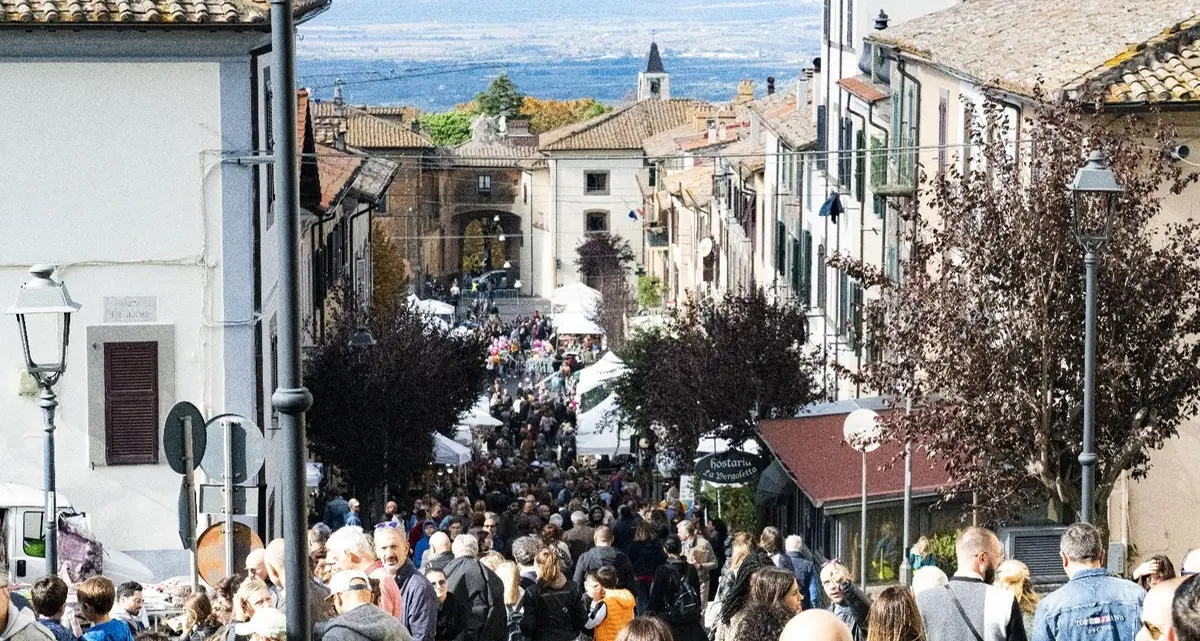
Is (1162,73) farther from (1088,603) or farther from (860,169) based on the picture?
(860,169)

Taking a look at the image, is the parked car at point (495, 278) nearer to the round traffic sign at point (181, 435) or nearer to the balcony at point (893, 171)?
the balcony at point (893, 171)

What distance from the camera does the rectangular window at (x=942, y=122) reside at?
27.8 meters

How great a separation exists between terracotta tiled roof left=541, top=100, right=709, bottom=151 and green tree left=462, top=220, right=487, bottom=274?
2336 cm

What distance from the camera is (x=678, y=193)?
7956cm

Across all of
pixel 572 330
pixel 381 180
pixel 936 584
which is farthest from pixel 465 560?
pixel 572 330

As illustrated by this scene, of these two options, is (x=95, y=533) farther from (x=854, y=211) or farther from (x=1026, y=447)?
(x=854, y=211)

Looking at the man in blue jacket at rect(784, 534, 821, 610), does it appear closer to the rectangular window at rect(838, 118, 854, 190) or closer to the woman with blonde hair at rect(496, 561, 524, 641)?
the woman with blonde hair at rect(496, 561, 524, 641)

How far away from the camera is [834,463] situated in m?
24.9

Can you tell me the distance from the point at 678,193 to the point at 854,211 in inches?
1665

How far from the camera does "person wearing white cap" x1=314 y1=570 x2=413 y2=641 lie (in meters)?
8.25

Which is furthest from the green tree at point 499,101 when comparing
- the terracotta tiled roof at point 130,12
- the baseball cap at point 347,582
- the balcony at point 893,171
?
the baseball cap at point 347,582

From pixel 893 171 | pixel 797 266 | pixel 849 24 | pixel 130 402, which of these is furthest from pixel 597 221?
pixel 130 402

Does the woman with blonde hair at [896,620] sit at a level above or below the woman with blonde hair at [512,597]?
above

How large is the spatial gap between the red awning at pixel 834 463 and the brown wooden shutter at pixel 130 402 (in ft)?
23.5
